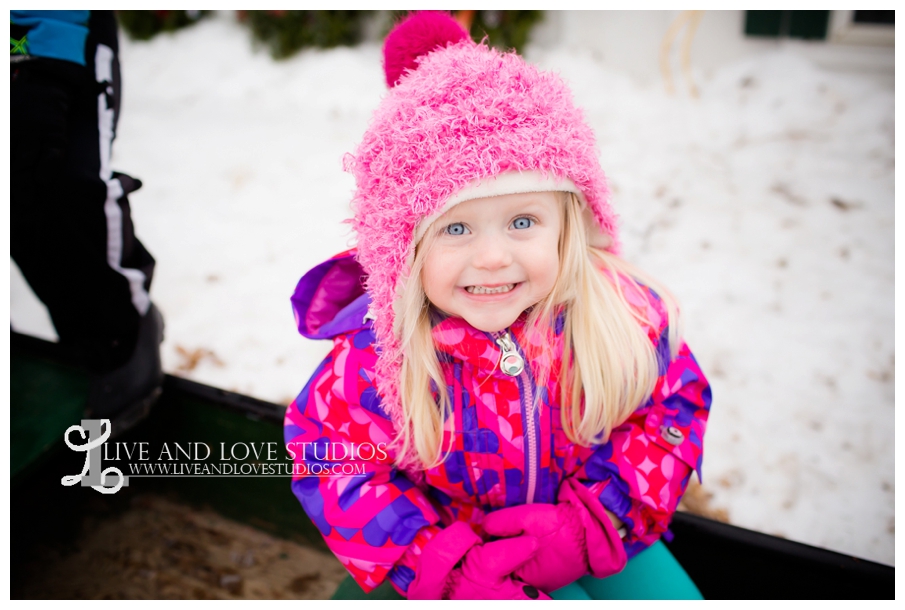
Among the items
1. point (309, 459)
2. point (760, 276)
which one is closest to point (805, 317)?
point (760, 276)

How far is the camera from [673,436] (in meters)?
1.17

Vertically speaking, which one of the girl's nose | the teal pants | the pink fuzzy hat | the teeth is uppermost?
the pink fuzzy hat

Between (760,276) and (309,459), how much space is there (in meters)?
2.25

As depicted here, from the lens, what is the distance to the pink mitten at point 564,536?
44.3 inches

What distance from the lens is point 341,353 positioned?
113 centimetres

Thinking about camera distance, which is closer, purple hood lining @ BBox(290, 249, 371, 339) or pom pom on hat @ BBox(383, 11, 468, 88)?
pom pom on hat @ BBox(383, 11, 468, 88)

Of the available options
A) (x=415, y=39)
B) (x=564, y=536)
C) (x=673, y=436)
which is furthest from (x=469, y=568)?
(x=415, y=39)

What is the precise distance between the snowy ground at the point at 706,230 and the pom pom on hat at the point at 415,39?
56.4 inches

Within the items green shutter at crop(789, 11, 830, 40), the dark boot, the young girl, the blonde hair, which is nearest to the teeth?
the young girl

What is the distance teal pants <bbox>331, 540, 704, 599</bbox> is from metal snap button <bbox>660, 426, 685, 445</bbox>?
320 mm

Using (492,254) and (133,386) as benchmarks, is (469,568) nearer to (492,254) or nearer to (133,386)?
(492,254)

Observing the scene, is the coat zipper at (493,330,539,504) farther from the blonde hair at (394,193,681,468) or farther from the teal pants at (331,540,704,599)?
the teal pants at (331,540,704,599)

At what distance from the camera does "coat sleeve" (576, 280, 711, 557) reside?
1.17 metres

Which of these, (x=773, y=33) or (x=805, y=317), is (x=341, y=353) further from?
(x=773, y=33)
